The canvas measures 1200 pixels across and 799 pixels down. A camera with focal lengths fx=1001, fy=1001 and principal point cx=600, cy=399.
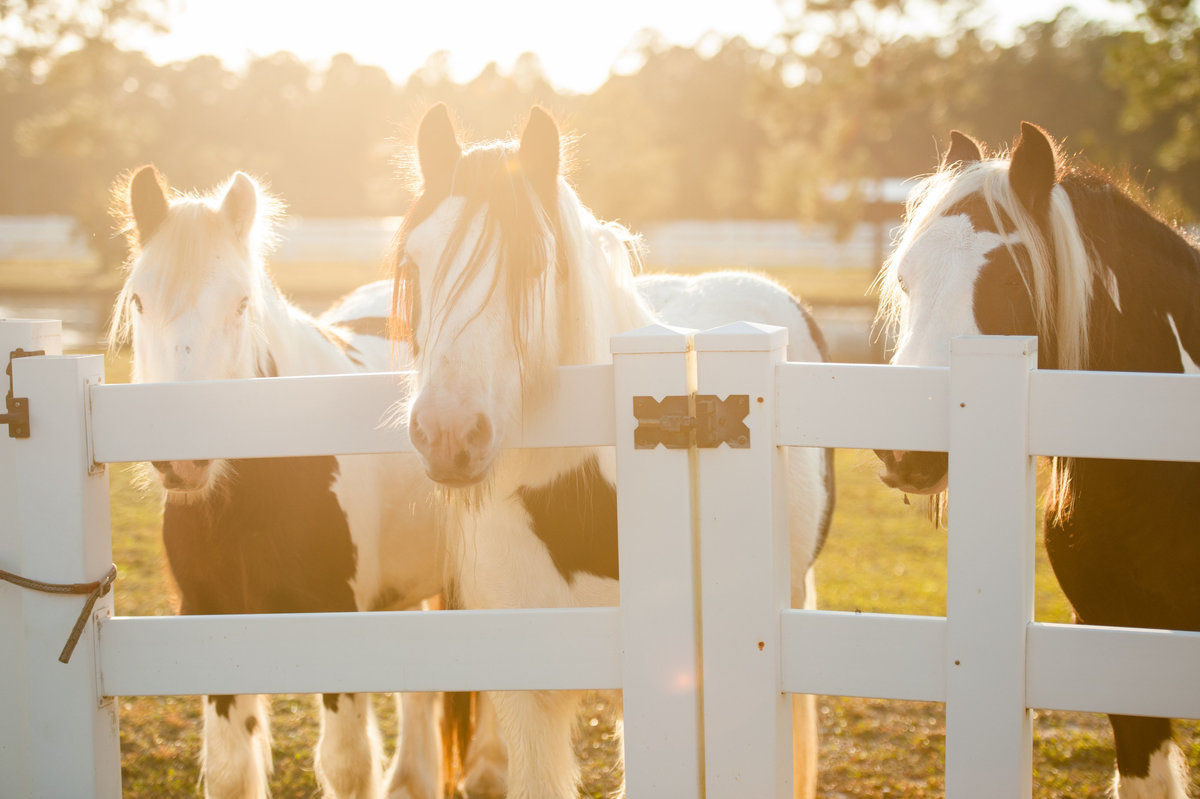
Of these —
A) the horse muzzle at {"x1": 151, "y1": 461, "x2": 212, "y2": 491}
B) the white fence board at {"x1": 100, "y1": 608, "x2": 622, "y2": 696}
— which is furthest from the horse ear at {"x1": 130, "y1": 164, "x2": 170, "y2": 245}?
the white fence board at {"x1": 100, "y1": 608, "x2": 622, "y2": 696}

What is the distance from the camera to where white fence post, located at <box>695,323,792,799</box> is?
2014 mm

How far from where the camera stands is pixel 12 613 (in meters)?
2.32

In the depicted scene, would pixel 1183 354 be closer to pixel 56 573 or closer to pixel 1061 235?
pixel 1061 235

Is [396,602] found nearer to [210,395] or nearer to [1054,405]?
[210,395]

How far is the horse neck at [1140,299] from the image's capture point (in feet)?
8.55

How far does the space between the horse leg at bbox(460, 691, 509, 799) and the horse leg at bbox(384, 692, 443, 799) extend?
0.44 feet

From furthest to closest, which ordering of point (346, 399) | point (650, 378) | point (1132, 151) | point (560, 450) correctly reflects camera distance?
point (1132, 151) < point (560, 450) < point (346, 399) < point (650, 378)

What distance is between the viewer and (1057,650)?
191 centimetres

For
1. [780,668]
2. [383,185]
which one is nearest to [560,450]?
[780,668]

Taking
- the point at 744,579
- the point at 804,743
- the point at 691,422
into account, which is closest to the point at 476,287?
the point at 691,422

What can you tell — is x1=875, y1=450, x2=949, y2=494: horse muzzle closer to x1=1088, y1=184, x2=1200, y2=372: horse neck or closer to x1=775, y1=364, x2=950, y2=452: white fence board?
x1=775, y1=364, x2=950, y2=452: white fence board

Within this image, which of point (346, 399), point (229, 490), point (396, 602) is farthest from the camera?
point (396, 602)

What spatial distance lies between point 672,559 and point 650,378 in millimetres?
379

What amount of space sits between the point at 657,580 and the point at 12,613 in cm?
150
